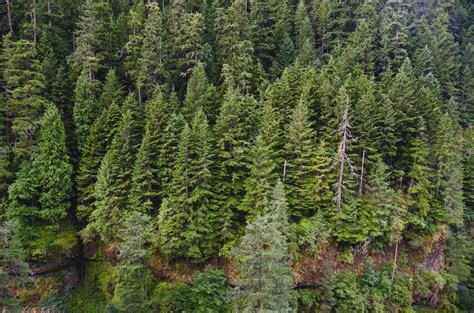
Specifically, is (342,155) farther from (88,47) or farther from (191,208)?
(88,47)

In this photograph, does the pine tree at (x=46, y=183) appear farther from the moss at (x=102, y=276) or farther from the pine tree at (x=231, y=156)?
the pine tree at (x=231, y=156)

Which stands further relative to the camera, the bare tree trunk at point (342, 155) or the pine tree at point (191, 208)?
the bare tree trunk at point (342, 155)

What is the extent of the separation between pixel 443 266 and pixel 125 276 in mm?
31683

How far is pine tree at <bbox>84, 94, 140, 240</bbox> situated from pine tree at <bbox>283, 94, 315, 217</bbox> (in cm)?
1318

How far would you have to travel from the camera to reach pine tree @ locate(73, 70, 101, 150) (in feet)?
115

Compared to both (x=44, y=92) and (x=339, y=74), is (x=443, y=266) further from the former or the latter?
(x=44, y=92)

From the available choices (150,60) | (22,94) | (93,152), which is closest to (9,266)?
(93,152)

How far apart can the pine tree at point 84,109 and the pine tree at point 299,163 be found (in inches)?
708

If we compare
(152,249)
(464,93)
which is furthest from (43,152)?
(464,93)

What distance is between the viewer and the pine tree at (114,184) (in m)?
30.8

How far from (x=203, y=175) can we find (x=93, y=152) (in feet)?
35.5

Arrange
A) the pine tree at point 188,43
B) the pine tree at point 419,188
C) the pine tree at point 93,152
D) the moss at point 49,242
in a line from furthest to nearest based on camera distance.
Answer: the pine tree at point 188,43 < the pine tree at point 419,188 < the pine tree at point 93,152 < the moss at point 49,242

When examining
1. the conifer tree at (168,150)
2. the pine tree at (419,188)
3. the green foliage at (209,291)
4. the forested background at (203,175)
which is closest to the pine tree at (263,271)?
the forested background at (203,175)

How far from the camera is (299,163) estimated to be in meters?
32.4
